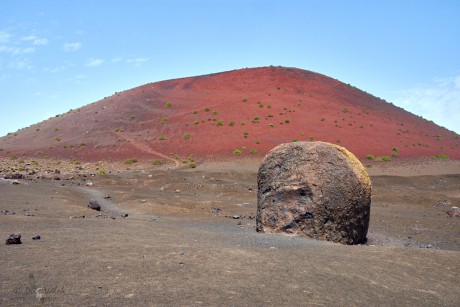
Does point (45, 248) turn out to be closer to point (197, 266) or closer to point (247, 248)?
point (197, 266)

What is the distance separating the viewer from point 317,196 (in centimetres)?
1059

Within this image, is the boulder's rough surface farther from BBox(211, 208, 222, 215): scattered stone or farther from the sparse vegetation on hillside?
the sparse vegetation on hillside

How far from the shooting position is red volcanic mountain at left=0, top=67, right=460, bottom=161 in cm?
4488

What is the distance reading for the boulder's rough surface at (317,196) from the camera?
10.5 meters

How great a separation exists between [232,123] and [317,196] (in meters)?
39.9

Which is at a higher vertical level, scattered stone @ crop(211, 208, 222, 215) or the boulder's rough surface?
the boulder's rough surface

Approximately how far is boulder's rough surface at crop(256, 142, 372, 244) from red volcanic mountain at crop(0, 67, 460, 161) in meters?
28.7

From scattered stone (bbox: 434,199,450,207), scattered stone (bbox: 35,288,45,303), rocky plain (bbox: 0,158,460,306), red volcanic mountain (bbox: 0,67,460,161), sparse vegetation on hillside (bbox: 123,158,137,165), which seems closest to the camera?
scattered stone (bbox: 35,288,45,303)

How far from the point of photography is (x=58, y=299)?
15.4 feet

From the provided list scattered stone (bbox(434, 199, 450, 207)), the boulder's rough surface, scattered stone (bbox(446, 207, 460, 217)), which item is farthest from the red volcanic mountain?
the boulder's rough surface

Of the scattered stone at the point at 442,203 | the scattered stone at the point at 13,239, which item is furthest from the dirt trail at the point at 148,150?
the scattered stone at the point at 13,239

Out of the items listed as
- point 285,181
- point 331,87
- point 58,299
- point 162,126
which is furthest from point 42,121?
point 58,299

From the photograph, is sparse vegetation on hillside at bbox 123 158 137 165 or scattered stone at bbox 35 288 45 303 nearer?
scattered stone at bbox 35 288 45 303

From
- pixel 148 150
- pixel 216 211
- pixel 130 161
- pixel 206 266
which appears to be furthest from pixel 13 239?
pixel 148 150
